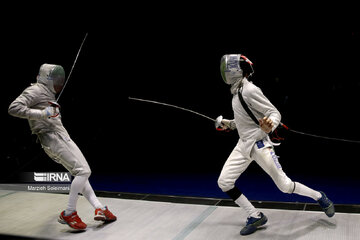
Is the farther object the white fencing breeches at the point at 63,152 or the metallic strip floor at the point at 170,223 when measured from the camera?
the white fencing breeches at the point at 63,152

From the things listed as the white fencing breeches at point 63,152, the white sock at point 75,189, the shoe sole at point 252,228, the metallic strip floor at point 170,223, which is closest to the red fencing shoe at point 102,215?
the metallic strip floor at point 170,223

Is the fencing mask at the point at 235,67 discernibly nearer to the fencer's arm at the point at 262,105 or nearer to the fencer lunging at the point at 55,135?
the fencer's arm at the point at 262,105

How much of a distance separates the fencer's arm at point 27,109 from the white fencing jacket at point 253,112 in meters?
1.35

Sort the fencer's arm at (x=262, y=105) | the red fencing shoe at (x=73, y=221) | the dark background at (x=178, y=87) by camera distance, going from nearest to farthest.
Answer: the fencer's arm at (x=262, y=105), the red fencing shoe at (x=73, y=221), the dark background at (x=178, y=87)

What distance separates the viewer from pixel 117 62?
5258 mm

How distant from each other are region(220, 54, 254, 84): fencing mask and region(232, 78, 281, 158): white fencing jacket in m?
0.06

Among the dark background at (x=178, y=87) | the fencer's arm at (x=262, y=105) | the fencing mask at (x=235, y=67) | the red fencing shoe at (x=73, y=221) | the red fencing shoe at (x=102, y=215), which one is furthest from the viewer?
the dark background at (x=178, y=87)

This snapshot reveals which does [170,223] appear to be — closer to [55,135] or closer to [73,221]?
[73,221]

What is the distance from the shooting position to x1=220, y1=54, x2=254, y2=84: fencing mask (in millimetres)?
2760

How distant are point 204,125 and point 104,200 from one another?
2102mm

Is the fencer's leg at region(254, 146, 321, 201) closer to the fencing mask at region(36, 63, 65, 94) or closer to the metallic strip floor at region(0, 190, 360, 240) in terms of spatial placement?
the metallic strip floor at region(0, 190, 360, 240)

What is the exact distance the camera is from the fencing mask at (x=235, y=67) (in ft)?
9.05

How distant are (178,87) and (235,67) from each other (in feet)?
8.26

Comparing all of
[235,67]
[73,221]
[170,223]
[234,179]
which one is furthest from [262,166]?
[73,221]
